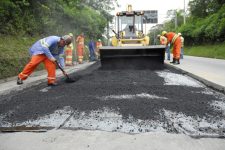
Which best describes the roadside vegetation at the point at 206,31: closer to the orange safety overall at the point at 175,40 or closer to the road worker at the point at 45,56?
the orange safety overall at the point at 175,40

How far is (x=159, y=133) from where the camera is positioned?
3.62 metres

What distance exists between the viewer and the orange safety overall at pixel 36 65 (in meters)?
7.84

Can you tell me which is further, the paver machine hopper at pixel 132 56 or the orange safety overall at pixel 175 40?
the orange safety overall at pixel 175 40

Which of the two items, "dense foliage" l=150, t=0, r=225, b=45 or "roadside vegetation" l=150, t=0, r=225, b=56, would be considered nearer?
"roadside vegetation" l=150, t=0, r=225, b=56

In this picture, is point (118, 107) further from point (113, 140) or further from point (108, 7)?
point (108, 7)

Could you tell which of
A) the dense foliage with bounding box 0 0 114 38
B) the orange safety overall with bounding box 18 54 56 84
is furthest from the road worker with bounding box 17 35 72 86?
the dense foliage with bounding box 0 0 114 38

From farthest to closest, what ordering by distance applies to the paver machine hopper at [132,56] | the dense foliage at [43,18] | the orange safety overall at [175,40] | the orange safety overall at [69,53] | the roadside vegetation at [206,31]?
the roadside vegetation at [206,31], the orange safety overall at [69,53], the orange safety overall at [175,40], the dense foliage at [43,18], the paver machine hopper at [132,56]

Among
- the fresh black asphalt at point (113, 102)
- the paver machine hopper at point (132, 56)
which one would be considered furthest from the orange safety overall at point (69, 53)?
the fresh black asphalt at point (113, 102)

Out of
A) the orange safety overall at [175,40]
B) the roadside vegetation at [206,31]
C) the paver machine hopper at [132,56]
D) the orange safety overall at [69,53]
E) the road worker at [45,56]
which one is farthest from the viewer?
the roadside vegetation at [206,31]

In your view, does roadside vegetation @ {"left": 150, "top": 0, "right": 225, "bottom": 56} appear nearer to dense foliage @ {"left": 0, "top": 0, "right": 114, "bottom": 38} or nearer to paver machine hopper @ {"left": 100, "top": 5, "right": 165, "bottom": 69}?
dense foliage @ {"left": 0, "top": 0, "right": 114, "bottom": 38}

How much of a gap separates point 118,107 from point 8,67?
6.02 metres

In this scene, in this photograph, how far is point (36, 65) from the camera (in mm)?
7906

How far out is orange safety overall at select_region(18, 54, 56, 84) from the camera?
784 centimetres

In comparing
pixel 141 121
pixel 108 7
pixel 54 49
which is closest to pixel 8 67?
pixel 54 49
